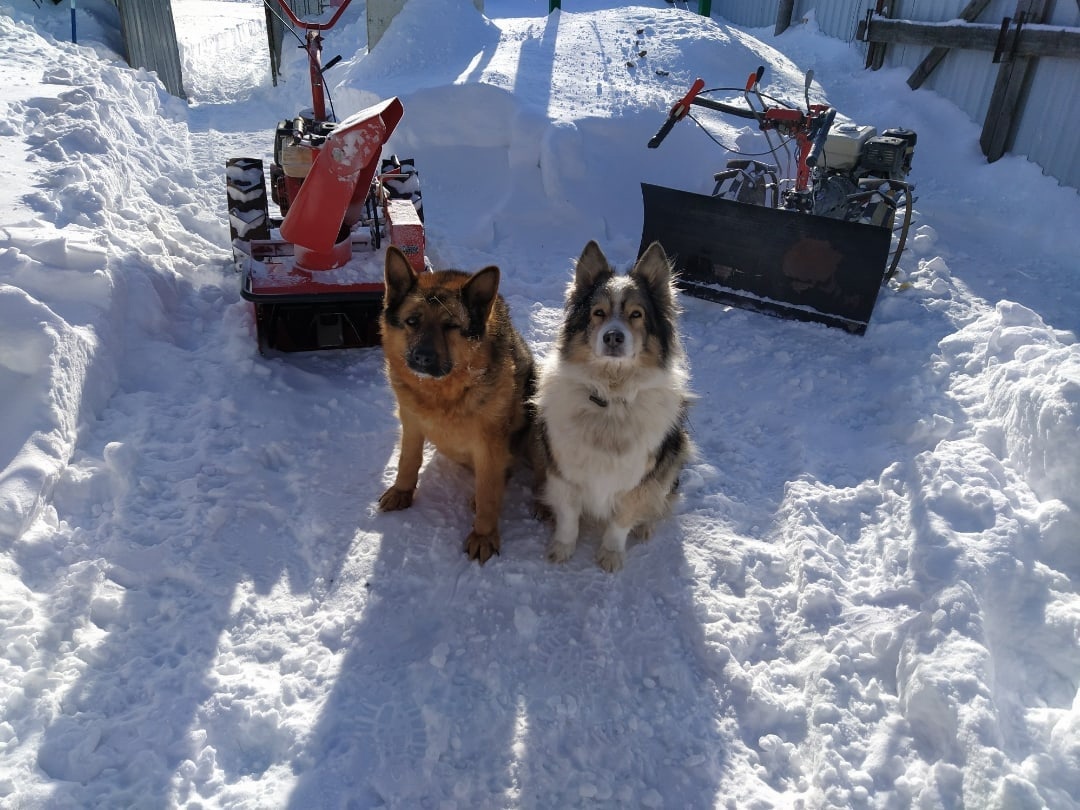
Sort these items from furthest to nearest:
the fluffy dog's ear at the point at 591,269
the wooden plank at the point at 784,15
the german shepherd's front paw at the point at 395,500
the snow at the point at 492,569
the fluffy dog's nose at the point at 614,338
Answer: the wooden plank at the point at 784,15, the german shepherd's front paw at the point at 395,500, the fluffy dog's ear at the point at 591,269, the fluffy dog's nose at the point at 614,338, the snow at the point at 492,569

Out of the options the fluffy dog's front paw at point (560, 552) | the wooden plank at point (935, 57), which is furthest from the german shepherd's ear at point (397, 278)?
the wooden plank at point (935, 57)

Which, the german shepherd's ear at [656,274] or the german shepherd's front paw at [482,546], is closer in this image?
the german shepherd's ear at [656,274]

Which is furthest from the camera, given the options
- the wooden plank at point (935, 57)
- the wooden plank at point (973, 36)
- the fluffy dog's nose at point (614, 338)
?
the wooden plank at point (935, 57)

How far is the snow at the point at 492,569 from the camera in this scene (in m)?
2.36

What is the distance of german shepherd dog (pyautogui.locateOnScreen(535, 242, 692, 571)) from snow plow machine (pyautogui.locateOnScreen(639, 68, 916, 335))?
8.71 ft

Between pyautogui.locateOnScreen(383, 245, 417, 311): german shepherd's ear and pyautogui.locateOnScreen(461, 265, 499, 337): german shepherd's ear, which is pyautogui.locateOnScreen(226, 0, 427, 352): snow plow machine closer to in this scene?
pyautogui.locateOnScreen(383, 245, 417, 311): german shepherd's ear

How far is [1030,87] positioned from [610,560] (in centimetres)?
821

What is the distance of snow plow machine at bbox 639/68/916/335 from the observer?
5324mm

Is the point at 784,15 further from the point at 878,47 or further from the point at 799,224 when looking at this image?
the point at 799,224

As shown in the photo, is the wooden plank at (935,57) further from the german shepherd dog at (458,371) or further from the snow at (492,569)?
the german shepherd dog at (458,371)

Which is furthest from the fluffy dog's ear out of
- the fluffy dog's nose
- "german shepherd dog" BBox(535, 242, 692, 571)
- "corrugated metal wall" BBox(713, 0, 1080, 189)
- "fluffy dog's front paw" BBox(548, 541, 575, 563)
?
"corrugated metal wall" BBox(713, 0, 1080, 189)

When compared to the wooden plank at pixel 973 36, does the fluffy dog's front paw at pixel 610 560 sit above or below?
below

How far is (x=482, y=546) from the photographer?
11.1 ft

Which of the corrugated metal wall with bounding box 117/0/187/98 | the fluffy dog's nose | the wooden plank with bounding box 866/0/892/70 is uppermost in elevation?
the wooden plank with bounding box 866/0/892/70
